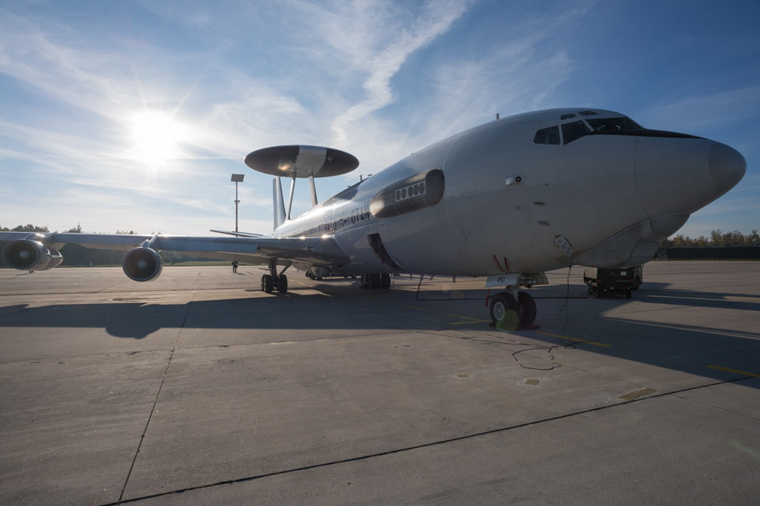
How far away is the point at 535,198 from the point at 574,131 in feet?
4.51

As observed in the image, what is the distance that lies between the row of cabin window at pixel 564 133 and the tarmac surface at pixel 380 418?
375 cm

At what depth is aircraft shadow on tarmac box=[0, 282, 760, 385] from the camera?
6.87m

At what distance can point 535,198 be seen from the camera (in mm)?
7535

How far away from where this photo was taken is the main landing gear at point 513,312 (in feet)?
30.1

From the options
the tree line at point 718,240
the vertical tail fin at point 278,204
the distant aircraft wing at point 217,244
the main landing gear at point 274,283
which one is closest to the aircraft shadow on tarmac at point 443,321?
the distant aircraft wing at point 217,244

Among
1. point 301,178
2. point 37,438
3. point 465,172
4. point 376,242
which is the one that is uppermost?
point 301,178

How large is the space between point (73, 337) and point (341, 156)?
22911 millimetres

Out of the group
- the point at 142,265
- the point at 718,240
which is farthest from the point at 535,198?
the point at 718,240

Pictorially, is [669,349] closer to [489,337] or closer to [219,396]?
[489,337]

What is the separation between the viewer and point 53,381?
5312 millimetres

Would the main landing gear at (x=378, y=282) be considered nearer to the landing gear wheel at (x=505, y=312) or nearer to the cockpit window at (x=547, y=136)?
the landing gear wheel at (x=505, y=312)

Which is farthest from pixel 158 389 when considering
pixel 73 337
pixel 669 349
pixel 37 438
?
pixel 669 349

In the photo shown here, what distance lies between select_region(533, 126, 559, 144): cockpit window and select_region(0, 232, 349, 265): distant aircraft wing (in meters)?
8.92

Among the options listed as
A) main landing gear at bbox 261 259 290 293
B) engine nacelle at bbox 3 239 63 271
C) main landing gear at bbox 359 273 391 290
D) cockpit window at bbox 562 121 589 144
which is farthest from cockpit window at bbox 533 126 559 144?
engine nacelle at bbox 3 239 63 271
